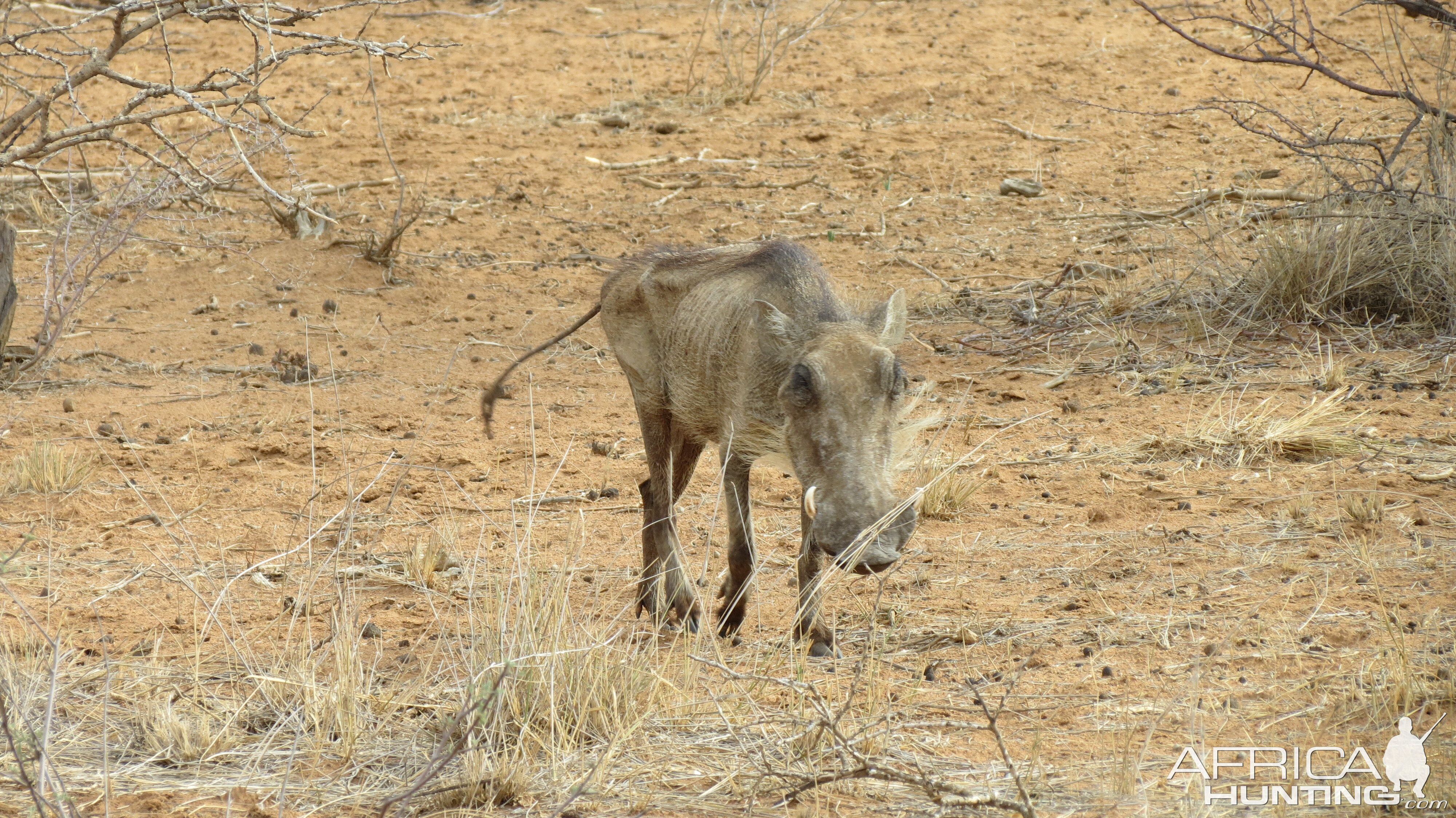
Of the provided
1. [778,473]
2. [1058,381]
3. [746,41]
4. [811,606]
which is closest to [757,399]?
[811,606]

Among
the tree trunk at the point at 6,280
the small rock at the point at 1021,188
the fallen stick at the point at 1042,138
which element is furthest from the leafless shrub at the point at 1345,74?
the tree trunk at the point at 6,280

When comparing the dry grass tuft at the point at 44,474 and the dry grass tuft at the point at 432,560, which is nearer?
the dry grass tuft at the point at 432,560

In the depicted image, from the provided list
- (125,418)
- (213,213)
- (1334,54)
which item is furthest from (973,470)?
(1334,54)

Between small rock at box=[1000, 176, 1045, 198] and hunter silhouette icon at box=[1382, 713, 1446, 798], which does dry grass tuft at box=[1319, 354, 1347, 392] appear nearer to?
hunter silhouette icon at box=[1382, 713, 1446, 798]

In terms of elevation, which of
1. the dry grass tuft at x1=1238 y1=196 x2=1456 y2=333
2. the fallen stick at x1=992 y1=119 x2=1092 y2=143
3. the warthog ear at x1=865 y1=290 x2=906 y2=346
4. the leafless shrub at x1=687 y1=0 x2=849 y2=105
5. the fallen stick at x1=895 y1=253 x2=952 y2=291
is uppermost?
the leafless shrub at x1=687 y1=0 x2=849 y2=105

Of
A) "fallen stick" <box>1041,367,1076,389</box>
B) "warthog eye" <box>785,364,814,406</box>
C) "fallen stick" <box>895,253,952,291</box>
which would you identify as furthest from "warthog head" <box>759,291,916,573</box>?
"fallen stick" <box>895,253,952,291</box>

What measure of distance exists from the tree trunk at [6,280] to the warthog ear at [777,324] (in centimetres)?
393

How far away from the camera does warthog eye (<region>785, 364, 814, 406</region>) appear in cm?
355

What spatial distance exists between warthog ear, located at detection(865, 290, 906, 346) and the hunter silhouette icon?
1594 mm

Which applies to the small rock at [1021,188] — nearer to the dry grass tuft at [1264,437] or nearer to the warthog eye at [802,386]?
the dry grass tuft at [1264,437]

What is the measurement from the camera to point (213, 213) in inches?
372

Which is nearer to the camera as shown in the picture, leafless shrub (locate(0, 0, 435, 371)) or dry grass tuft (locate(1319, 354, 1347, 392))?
leafless shrub (locate(0, 0, 435, 371))

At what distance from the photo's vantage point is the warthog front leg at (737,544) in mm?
3971

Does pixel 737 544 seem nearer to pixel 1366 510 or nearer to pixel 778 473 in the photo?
pixel 778 473
